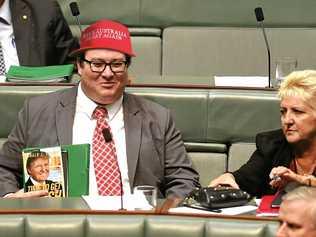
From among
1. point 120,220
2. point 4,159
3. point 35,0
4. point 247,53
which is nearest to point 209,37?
point 247,53

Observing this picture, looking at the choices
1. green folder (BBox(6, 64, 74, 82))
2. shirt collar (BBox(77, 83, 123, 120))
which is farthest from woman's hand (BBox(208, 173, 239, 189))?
green folder (BBox(6, 64, 74, 82))

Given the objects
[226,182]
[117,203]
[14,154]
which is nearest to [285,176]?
[226,182]

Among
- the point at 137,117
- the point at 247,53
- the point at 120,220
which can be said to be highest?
the point at 247,53

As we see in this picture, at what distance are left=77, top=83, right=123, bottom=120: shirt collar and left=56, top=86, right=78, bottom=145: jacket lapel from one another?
15 millimetres

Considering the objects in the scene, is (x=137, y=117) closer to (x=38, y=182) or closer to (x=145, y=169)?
(x=145, y=169)

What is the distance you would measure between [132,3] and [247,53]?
0.49 meters

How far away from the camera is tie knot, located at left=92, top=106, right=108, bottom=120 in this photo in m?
2.30

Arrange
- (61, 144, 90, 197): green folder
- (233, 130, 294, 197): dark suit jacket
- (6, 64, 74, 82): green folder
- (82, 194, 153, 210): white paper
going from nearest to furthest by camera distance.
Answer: (82, 194, 153, 210): white paper → (61, 144, 90, 197): green folder → (233, 130, 294, 197): dark suit jacket → (6, 64, 74, 82): green folder

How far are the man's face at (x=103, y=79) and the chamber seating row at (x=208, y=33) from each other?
0.82 metres

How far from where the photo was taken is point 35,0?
295 centimetres

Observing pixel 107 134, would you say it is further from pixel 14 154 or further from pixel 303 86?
pixel 303 86

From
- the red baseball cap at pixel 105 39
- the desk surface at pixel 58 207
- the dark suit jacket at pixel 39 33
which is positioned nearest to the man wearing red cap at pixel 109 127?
the red baseball cap at pixel 105 39

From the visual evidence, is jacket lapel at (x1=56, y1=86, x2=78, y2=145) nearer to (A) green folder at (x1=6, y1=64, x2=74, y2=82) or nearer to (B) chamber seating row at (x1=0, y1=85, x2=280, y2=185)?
(B) chamber seating row at (x1=0, y1=85, x2=280, y2=185)

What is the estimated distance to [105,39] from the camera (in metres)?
2.31
